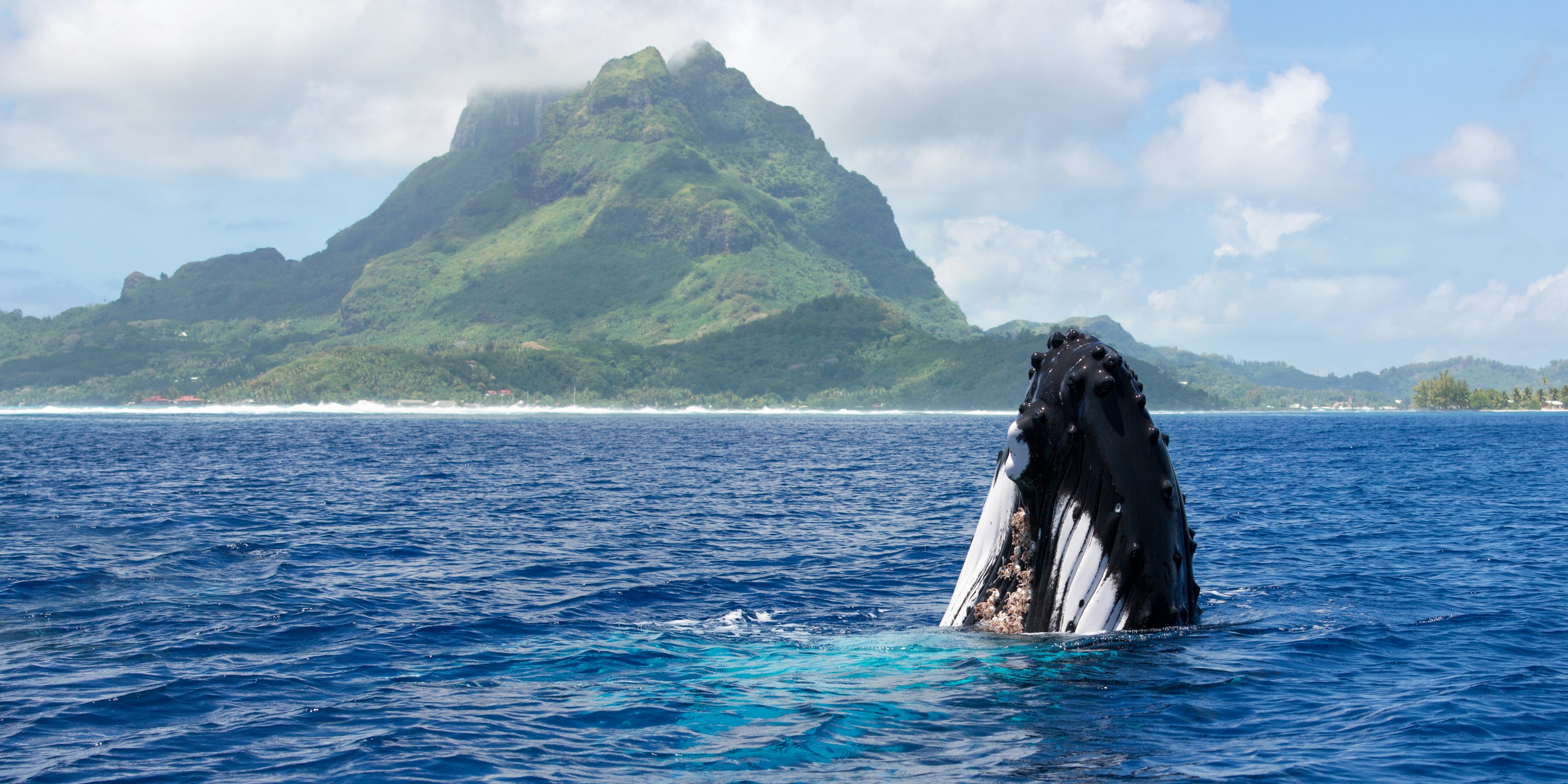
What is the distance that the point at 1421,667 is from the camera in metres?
12.3

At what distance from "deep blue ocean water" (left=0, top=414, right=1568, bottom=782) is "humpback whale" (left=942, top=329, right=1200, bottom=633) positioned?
0.58m

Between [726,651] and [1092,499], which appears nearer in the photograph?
[1092,499]

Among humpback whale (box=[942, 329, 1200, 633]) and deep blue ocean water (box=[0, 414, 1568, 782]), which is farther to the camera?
deep blue ocean water (box=[0, 414, 1568, 782])

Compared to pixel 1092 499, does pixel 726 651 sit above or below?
below

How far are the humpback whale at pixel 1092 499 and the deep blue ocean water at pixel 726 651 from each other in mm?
577

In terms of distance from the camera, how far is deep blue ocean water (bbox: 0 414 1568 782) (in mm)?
8930

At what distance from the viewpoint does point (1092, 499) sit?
26.5ft

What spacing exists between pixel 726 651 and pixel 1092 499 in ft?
20.4

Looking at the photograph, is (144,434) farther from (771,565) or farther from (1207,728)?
(1207,728)

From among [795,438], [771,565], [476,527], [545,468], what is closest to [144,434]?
→ [795,438]

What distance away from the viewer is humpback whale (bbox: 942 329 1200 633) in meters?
7.96

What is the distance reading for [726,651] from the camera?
13086 millimetres

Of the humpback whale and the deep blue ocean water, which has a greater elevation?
the humpback whale

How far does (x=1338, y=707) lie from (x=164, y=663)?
497 inches
